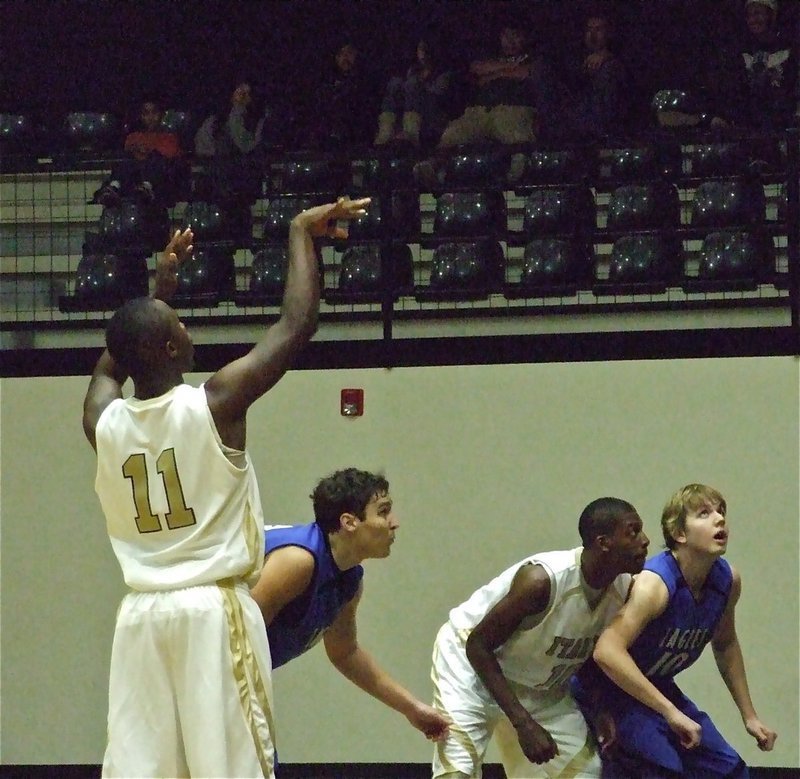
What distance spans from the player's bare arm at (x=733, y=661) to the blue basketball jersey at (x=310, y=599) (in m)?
1.36

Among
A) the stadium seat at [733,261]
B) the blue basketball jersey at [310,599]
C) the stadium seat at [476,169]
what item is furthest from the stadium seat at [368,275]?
the blue basketball jersey at [310,599]

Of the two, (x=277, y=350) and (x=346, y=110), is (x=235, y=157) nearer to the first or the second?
(x=346, y=110)

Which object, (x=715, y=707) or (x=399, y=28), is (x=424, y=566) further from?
(x=399, y=28)

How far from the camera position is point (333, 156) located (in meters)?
7.77

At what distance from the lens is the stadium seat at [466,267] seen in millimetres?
8078

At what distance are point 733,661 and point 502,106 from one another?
15.9ft

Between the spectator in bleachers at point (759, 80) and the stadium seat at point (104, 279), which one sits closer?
the spectator in bleachers at point (759, 80)

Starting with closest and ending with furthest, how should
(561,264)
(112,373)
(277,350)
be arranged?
(277,350) < (112,373) < (561,264)

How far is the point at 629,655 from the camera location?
450 cm

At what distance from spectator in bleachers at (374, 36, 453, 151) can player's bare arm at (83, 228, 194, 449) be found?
5.42 meters

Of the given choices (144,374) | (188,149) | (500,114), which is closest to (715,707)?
(500,114)

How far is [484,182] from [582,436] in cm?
205

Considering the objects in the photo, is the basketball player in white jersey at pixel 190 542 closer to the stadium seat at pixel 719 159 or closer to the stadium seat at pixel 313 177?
the stadium seat at pixel 719 159

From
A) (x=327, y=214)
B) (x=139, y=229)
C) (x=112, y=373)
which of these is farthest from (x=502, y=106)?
(x=327, y=214)
